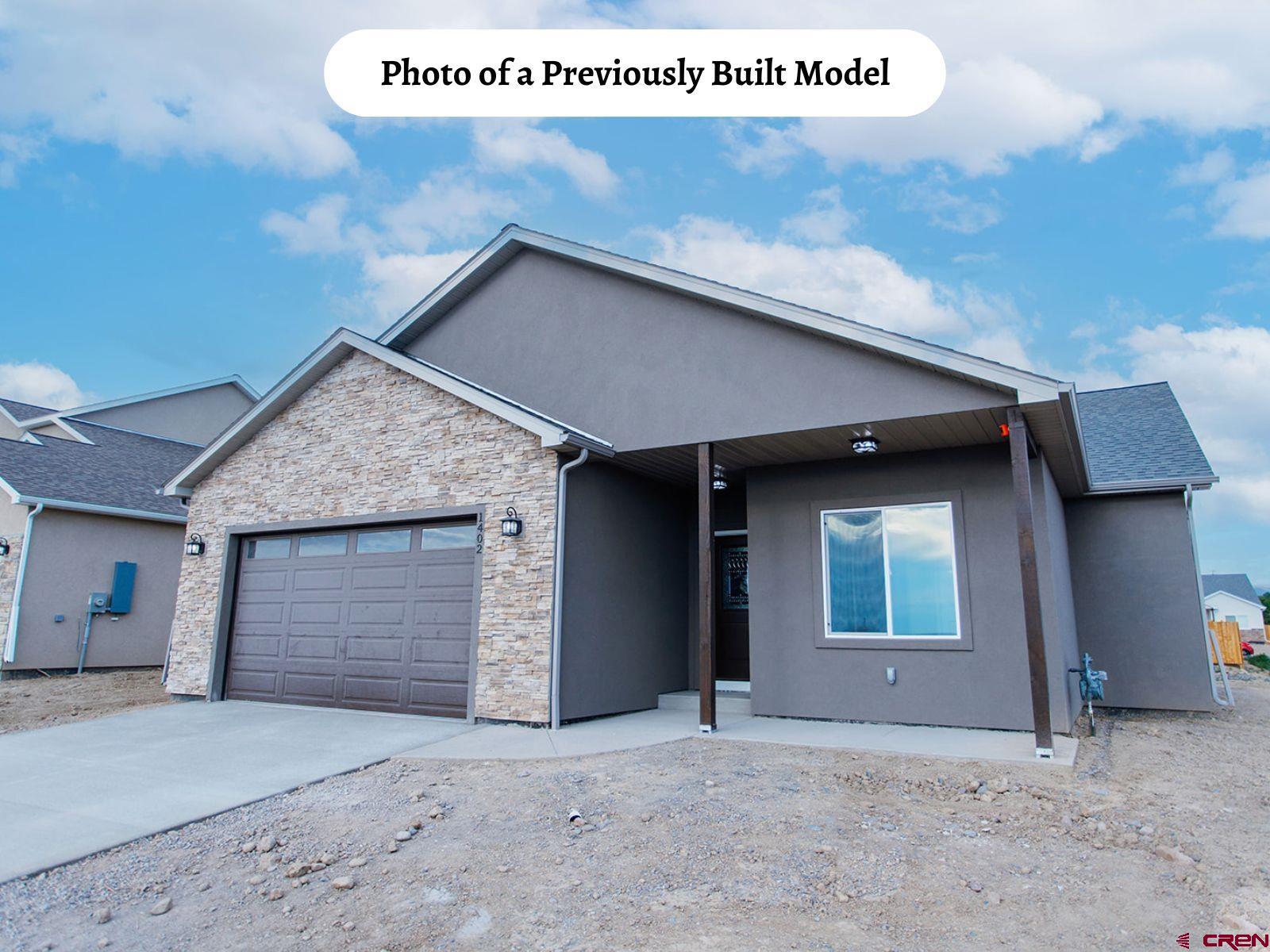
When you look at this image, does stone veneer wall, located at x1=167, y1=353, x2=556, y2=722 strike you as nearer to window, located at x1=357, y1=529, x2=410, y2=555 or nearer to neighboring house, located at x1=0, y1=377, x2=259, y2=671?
window, located at x1=357, y1=529, x2=410, y2=555

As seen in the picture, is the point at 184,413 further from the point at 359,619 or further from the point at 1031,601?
the point at 1031,601

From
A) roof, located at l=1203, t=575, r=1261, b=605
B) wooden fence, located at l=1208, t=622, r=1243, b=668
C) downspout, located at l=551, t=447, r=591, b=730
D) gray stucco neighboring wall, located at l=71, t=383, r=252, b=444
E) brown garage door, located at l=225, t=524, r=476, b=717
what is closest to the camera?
downspout, located at l=551, t=447, r=591, b=730

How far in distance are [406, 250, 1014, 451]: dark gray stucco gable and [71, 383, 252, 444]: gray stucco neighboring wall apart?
41.0 ft

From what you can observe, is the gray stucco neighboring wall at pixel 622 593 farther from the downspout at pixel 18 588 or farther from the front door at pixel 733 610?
the downspout at pixel 18 588

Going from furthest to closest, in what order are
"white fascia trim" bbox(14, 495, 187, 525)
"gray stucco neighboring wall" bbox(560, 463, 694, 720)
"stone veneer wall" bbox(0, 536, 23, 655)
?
"white fascia trim" bbox(14, 495, 187, 525) < "stone veneer wall" bbox(0, 536, 23, 655) < "gray stucco neighboring wall" bbox(560, 463, 694, 720)

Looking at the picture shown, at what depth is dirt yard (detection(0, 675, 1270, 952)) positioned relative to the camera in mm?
3414

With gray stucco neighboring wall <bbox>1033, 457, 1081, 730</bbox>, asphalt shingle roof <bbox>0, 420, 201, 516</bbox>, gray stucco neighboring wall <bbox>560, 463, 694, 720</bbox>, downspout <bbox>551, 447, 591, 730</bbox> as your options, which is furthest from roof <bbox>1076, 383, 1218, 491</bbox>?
asphalt shingle roof <bbox>0, 420, 201, 516</bbox>

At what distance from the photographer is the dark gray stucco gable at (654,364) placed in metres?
7.25

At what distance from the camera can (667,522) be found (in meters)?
10.2

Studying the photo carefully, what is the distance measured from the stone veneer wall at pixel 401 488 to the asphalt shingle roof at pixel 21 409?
412 inches

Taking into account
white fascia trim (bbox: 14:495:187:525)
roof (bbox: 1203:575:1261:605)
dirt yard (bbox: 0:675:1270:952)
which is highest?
roof (bbox: 1203:575:1261:605)

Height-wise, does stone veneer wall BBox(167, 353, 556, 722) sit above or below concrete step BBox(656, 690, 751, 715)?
above

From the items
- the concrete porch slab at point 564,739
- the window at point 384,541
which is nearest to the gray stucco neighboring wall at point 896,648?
the concrete porch slab at point 564,739

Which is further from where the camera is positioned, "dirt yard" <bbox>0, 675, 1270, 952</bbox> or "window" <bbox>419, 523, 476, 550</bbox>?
"window" <bbox>419, 523, 476, 550</bbox>
